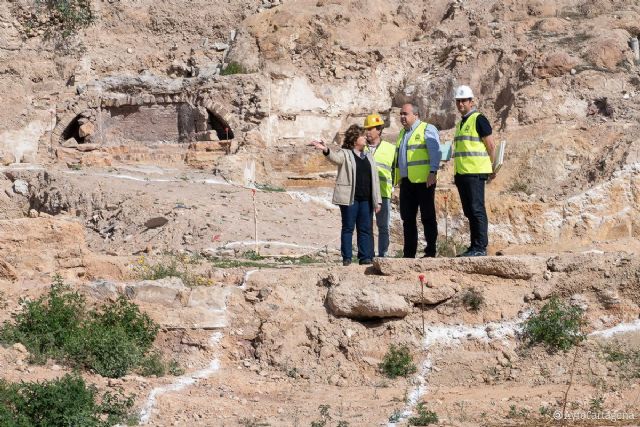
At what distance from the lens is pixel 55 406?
8.61 m

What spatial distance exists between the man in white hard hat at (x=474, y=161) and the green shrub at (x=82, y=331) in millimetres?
3156

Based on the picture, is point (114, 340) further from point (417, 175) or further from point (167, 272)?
point (417, 175)

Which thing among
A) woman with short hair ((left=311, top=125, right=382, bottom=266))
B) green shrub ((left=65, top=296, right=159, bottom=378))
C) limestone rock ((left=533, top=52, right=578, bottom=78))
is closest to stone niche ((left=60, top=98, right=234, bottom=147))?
limestone rock ((left=533, top=52, right=578, bottom=78))

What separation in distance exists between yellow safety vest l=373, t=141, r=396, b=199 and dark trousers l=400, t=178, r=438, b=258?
2.32 feet

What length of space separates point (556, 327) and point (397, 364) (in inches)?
53.9

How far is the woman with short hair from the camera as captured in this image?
11.9 m

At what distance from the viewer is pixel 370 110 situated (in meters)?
27.3

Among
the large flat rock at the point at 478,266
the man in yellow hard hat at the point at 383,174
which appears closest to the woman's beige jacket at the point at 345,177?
the man in yellow hard hat at the point at 383,174

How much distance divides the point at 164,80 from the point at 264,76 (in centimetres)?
226

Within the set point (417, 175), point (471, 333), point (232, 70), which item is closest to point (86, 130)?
point (232, 70)

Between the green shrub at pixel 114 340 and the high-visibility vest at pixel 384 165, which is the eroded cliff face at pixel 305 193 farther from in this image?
the high-visibility vest at pixel 384 165

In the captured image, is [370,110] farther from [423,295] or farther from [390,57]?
[423,295]

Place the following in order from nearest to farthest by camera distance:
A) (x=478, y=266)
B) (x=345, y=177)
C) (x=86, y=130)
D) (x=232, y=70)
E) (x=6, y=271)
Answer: (x=478, y=266), (x=6, y=271), (x=345, y=177), (x=86, y=130), (x=232, y=70)

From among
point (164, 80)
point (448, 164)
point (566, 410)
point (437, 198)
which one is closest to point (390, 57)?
point (164, 80)
